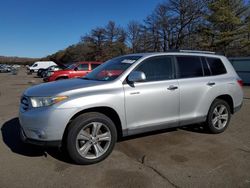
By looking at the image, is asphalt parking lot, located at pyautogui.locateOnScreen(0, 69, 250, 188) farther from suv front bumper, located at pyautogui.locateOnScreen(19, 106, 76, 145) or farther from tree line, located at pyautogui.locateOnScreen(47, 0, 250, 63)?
tree line, located at pyautogui.locateOnScreen(47, 0, 250, 63)

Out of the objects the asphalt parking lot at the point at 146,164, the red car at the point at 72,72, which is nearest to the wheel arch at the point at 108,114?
the asphalt parking lot at the point at 146,164

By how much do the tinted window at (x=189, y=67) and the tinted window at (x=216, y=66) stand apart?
33 cm

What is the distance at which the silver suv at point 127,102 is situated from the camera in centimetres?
357

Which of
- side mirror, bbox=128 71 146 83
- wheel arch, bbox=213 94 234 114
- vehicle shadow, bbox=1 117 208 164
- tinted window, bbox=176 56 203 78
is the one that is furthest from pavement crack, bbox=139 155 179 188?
wheel arch, bbox=213 94 234 114

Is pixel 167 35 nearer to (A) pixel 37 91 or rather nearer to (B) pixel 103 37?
(B) pixel 103 37

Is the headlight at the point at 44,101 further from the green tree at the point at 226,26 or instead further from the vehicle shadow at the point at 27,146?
the green tree at the point at 226,26

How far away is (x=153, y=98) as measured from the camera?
14.0ft

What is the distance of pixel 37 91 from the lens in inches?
152

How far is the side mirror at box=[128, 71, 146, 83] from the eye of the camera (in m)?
3.99

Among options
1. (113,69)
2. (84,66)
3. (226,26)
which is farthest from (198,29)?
(113,69)

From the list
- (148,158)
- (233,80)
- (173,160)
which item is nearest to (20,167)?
(148,158)

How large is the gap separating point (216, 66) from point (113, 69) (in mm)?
2378

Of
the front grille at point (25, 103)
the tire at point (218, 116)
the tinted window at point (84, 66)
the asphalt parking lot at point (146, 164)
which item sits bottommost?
the asphalt parking lot at point (146, 164)

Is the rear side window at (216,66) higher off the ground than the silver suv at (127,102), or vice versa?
the rear side window at (216,66)
